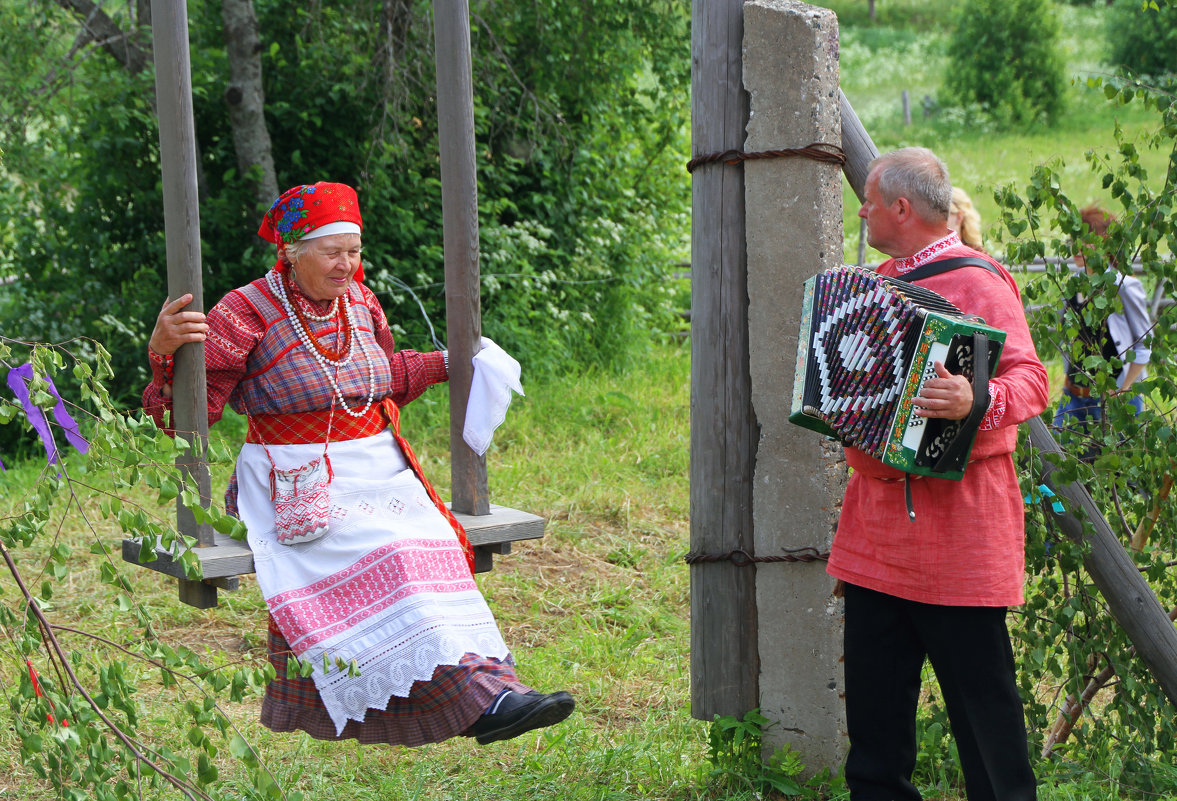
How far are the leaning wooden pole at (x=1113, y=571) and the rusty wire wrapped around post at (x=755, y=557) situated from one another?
66cm

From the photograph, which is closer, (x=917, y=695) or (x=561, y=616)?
(x=917, y=695)

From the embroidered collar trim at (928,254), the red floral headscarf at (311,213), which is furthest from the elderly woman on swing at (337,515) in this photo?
the embroidered collar trim at (928,254)

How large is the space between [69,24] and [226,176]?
1.95m

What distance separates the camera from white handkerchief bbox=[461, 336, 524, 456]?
138 inches

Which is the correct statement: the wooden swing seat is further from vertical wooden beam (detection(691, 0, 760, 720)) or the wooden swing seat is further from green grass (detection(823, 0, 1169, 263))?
green grass (detection(823, 0, 1169, 263))

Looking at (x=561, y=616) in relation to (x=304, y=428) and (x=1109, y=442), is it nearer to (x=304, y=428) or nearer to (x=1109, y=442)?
(x=304, y=428)

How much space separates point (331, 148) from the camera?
8.90m

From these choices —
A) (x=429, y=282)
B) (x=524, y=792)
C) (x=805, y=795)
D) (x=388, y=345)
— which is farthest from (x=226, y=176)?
(x=805, y=795)

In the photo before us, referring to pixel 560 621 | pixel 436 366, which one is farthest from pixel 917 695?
pixel 560 621

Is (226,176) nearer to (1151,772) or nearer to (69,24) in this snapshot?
(69,24)

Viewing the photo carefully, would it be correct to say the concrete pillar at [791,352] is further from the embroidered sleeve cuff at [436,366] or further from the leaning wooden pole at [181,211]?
the leaning wooden pole at [181,211]

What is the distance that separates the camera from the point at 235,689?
6.65ft

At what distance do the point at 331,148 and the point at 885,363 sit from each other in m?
7.13

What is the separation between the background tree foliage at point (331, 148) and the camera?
8406mm
